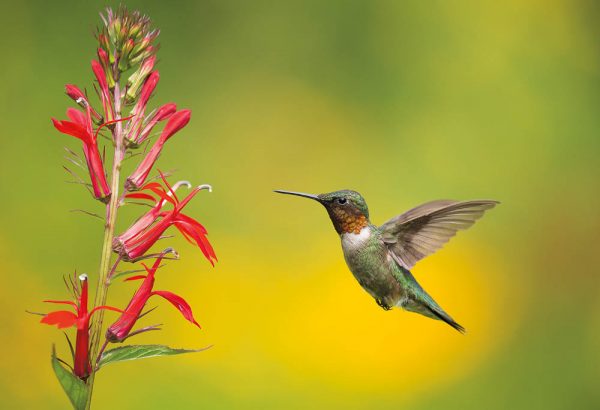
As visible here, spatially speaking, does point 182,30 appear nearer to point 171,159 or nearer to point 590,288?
point 171,159

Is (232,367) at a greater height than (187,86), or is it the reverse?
(187,86)

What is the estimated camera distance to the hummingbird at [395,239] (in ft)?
6.04

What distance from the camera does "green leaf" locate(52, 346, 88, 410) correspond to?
3.24 ft

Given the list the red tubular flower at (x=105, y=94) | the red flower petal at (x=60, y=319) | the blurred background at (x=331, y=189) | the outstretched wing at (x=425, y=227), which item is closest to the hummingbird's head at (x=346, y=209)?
the outstretched wing at (x=425, y=227)

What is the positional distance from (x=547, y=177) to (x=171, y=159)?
213cm

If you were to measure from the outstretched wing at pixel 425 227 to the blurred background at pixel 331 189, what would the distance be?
1.48 meters

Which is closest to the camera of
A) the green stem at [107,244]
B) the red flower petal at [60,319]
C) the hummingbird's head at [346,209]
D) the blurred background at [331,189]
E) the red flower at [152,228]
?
the red flower petal at [60,319]

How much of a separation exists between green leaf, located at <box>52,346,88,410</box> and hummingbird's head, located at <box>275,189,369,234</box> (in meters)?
0.86

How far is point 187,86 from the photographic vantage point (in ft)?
13.9

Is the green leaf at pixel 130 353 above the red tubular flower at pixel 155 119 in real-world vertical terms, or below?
below

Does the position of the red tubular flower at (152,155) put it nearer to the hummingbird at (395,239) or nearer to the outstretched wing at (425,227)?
the hummingbird at (395,239)

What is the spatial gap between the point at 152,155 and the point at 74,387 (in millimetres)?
403

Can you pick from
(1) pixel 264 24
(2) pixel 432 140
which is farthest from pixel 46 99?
(2) pixel 432 140

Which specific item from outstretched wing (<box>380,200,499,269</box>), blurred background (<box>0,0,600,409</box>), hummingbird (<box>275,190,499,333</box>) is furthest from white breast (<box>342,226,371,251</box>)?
blurred background (<box>0,0,600,409</box>)
